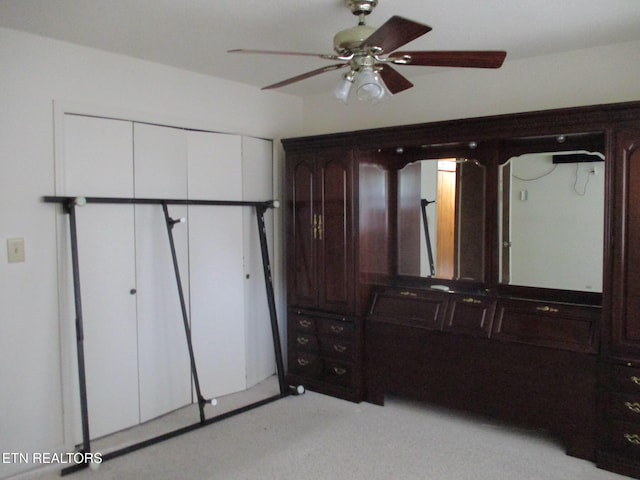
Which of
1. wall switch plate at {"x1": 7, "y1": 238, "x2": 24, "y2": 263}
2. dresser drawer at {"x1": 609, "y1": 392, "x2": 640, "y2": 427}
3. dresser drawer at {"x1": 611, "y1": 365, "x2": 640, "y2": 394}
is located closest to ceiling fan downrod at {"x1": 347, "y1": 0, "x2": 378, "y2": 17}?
wall switch plate at {"x1": 7, "y1": 238, "x2": 24, "y2": 263}

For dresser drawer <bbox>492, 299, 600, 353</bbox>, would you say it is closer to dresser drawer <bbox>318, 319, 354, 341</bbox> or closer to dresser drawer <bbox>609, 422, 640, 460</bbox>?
dresser drawer <bbox>609, 422, 640, 460</bbox>

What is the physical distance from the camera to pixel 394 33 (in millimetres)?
1709

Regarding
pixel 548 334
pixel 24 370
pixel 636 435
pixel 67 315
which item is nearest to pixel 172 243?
pixel 67 315

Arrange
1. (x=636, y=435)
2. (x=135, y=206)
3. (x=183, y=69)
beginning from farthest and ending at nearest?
(x=183, y=69)
(x=135, y=206)
(x=636, y=435)

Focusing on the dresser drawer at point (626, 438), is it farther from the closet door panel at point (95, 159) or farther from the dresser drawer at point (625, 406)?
the closet door panel at point (95, 159)

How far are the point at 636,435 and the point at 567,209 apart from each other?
1.33 meters

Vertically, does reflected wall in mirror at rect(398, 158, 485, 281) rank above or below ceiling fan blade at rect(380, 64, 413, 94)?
below

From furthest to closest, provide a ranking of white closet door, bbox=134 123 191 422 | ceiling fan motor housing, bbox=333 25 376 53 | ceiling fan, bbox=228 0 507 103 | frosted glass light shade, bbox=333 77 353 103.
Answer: white closet door, bbox=134 123 191 422 → frosted glass light shade, bbox=333 77 353 103 → ceiling fan motor housing, bbox=333 25 376 53 → ceiling fan, bbox=228 0 507 103

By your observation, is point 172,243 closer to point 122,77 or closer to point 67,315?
point 67,315

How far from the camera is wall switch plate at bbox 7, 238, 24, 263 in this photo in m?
2.62

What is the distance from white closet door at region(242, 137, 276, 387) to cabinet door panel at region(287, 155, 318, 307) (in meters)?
0.28

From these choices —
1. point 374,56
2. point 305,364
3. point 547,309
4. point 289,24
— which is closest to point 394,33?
point 374,56

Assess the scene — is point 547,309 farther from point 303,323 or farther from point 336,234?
point 303,323

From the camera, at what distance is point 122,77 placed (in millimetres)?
3090
